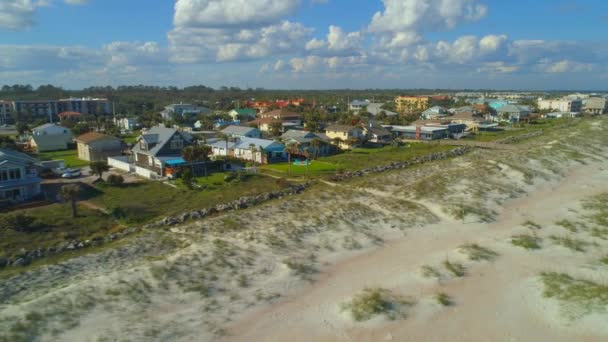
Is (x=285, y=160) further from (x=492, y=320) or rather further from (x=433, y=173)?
(x=492, y=320)

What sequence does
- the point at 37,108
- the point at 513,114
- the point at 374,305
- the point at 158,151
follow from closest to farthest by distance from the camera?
the point at 374,305
the point at 158,151
the point at 513,114
the point at 37,108

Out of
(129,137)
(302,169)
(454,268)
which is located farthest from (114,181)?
(129,137)

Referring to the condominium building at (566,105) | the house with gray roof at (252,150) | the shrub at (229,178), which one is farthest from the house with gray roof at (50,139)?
the condominium building at (566,105)

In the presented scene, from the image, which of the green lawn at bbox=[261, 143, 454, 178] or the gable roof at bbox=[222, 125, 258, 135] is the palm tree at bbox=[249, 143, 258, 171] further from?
the gable roof at bbox=[222, 125, 258, 135]

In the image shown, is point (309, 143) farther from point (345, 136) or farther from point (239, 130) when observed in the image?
point (239, 130)

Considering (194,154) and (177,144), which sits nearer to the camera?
(194,154)
